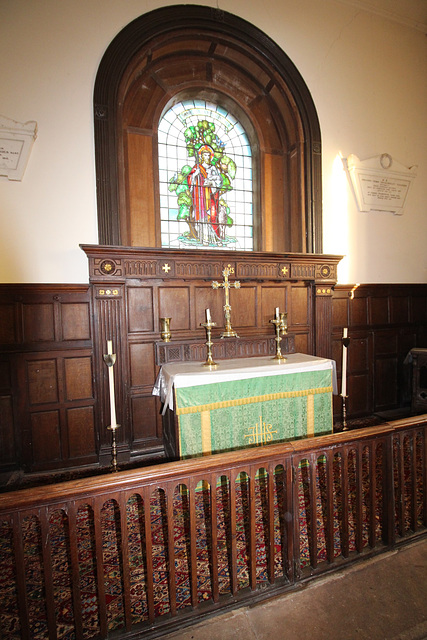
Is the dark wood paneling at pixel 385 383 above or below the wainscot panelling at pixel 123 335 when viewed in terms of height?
below

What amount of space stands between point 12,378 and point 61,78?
11.6 feet

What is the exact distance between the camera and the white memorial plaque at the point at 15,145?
359cm

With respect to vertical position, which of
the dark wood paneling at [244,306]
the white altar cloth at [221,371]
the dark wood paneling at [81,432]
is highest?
the dark wood paneling at [244,306]

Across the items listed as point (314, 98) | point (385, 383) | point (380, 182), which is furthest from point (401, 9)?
point (385, 383)

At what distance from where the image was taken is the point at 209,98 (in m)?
5.19

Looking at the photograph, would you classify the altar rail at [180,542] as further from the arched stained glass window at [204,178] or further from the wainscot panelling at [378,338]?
the arched stained glass window at [204,178]

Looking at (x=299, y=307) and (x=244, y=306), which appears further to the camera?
(x=299, y=307)

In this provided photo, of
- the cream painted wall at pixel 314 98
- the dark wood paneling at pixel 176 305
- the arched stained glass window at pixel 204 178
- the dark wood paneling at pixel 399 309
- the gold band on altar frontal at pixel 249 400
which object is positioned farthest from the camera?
the dark wood paneling at pixel 399 309

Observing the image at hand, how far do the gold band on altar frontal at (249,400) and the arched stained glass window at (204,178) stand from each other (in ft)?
8.81

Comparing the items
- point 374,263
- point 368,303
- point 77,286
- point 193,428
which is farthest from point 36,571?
point 374,263

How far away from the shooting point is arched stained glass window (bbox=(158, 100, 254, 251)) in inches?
194

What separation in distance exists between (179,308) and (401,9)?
20.8 feet

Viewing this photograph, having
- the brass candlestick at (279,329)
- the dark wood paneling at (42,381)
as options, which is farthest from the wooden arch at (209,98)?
the dark wood paneling at (42,381)

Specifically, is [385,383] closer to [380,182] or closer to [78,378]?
[380,182]
